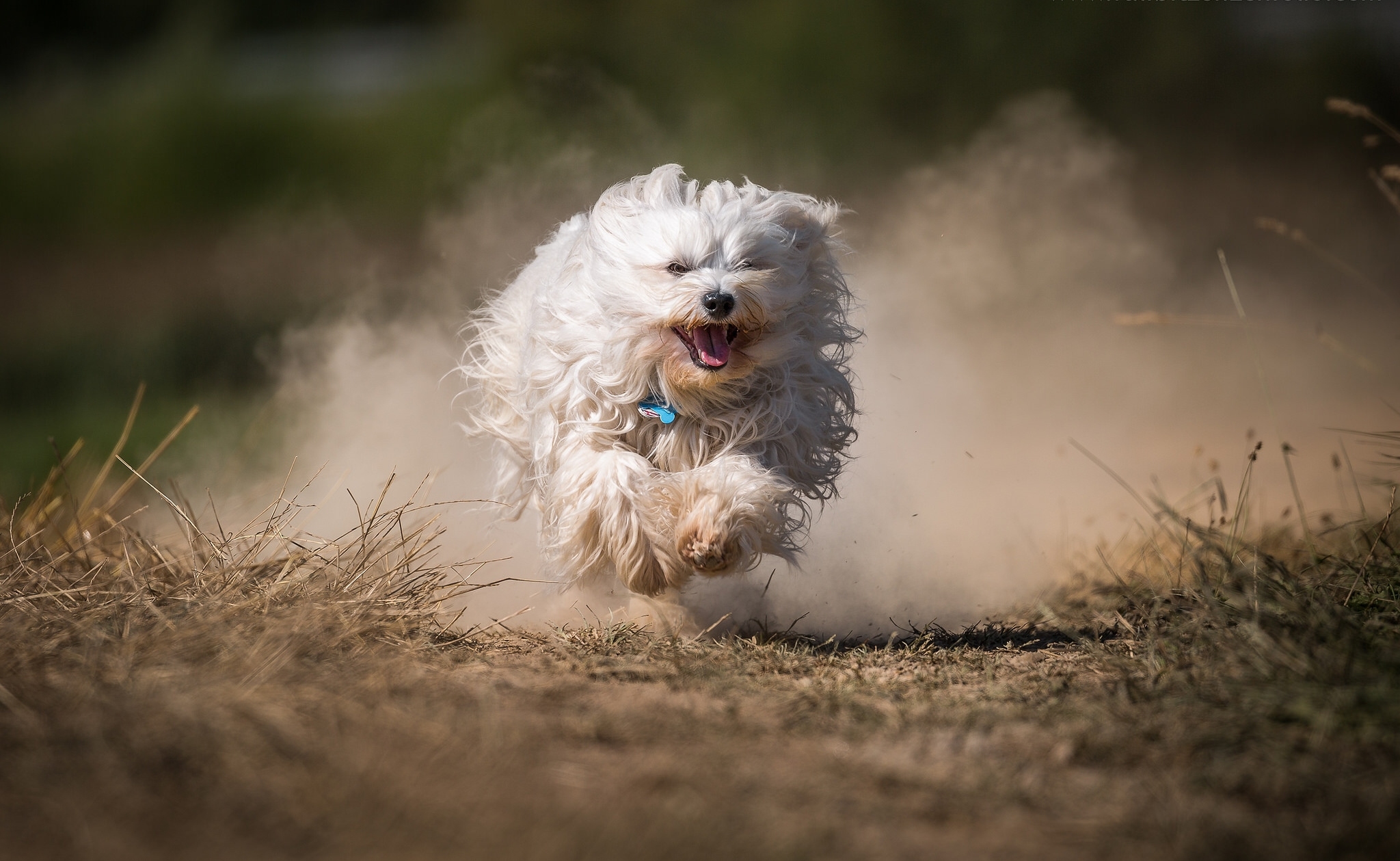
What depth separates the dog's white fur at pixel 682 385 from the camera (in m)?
3.96

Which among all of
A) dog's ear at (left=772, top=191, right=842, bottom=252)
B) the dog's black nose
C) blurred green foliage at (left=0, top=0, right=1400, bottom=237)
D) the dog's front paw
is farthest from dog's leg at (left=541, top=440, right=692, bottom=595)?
blurred green foliage at (left=0, top=0, right=1400, bottom=237)

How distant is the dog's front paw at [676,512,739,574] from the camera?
377 centimetres

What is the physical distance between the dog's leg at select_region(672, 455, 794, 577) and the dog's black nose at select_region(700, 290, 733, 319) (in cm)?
49

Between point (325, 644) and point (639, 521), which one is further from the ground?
point (639, 521)

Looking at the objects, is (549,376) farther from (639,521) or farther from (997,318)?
(997,318)

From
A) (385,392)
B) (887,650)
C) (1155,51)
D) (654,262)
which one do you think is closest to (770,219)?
(654,262)

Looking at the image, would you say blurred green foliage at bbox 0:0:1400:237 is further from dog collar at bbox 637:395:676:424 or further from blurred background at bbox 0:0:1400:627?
dog collar at bbox 637:395:676:424

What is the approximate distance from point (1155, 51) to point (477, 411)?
35.0 ft

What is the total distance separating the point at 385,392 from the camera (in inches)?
284

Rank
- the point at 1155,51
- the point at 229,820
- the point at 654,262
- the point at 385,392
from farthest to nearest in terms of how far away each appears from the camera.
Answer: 1. the point at 1155,51
2. the point at 385,392
3. the point at 654,262
4. the point at 229,820

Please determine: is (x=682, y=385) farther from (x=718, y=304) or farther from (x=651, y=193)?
(x=651, y=193)

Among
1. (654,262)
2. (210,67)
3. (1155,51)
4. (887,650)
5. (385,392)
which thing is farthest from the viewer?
(210,67)

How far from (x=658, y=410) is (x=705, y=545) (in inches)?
23.5

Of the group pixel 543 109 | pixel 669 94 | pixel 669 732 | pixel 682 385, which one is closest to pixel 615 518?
pixel 682 385
